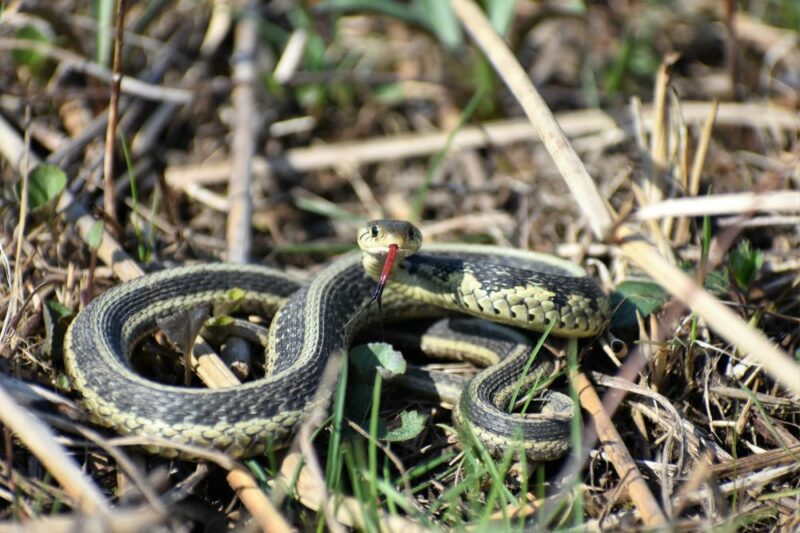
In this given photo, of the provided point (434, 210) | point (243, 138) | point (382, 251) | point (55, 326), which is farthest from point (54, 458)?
point (434, 210)

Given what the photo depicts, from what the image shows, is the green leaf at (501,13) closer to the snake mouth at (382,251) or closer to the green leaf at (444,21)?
the green leaf at (444,21)

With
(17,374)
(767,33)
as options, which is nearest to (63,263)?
(17,374)

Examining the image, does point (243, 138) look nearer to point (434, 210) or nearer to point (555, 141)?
point (434, 210)

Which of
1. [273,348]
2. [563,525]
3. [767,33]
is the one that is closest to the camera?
[563,525]

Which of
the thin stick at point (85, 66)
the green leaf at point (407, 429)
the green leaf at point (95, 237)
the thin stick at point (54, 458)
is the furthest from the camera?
the thin stick at point (85, 66)

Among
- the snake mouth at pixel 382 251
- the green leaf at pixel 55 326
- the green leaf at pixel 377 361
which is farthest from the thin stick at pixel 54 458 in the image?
the snake mouth at pixel 382 251

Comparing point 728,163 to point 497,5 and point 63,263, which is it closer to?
point 497,5
